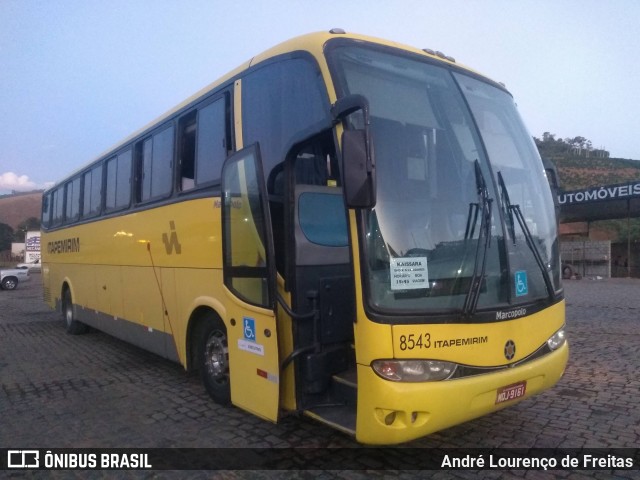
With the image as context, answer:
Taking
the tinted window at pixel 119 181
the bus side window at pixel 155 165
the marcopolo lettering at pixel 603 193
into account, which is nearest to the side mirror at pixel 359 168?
the bus side window at pixel 155 165

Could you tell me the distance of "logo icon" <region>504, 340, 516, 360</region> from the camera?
3.89 meters

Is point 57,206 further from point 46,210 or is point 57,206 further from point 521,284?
point 521,284

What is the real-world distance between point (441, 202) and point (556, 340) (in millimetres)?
1722

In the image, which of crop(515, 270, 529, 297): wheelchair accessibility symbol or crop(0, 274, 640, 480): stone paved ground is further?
crop(0, 274, 640, 480): stone paved ground

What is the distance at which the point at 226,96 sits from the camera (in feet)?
17.6

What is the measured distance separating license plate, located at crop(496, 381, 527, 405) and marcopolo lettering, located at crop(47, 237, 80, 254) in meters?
8.76

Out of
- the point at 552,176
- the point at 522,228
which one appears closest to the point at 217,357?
the point at 522,228

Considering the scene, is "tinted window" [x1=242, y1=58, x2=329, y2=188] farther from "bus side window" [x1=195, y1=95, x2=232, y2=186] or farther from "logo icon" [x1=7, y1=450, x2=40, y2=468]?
"logo icon" [x1=7, y1=450, x2=40, y2=468]

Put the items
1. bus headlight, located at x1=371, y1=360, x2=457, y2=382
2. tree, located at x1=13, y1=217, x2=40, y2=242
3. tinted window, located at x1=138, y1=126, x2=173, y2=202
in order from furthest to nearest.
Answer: tree, located at x1=13, y1=217, x2=40, y2=242 → tinted window, located at x1=138, y1=126, x2=173, y2=202 → bus headlight, located at x1=371, y1=360, x2=457, y2=382

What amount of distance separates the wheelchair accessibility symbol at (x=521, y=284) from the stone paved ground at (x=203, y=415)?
132cm

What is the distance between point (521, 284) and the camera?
13.3 feet

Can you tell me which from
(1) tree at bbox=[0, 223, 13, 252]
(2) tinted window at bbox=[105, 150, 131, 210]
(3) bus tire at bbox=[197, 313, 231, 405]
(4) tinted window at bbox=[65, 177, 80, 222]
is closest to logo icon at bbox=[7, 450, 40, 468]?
(3) bus tire at bbox=[197, 313, 231, 405]

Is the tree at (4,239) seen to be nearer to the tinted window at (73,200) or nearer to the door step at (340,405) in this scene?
the tinted window at (73,200)

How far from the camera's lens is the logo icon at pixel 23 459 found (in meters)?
4.20
